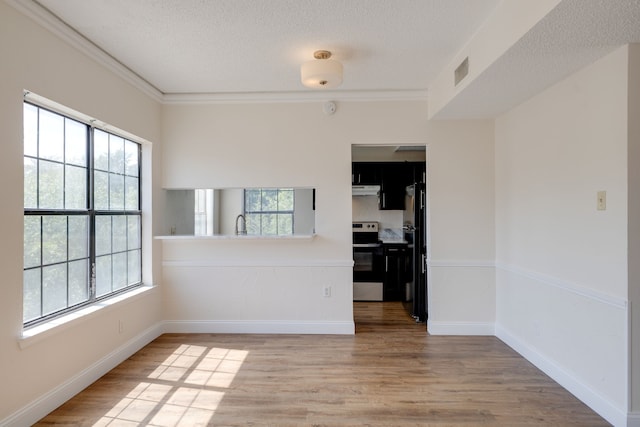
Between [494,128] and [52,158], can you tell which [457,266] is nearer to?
[494,128]

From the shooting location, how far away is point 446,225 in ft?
11.5

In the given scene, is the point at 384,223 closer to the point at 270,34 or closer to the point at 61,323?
the point at 270,34

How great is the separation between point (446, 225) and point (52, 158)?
344cm

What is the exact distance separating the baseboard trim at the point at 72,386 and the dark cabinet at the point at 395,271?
10.4 feet

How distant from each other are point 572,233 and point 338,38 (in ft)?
7.19

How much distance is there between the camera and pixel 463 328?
3.49 m

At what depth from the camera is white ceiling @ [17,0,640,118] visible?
1.90 m

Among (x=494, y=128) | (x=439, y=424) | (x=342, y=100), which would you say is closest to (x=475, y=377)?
(x=439, y=424)

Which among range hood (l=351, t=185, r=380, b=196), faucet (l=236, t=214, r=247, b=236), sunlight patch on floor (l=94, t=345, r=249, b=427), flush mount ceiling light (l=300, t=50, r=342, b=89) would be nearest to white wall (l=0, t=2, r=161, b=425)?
sunlight patch on floor (l=94, t=345, r=249, b=427)

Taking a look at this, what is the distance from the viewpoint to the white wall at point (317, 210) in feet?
11.5

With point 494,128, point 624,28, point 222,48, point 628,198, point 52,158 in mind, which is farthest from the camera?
point 494,128

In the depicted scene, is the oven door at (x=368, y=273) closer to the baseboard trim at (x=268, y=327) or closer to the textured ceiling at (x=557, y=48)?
the baseboard trim at (x=268, y=327)
